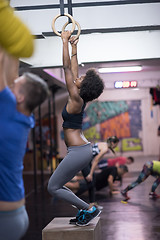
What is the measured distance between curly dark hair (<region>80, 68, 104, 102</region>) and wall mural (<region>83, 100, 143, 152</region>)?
1102cm

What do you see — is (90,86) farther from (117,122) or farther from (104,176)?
(117,122)

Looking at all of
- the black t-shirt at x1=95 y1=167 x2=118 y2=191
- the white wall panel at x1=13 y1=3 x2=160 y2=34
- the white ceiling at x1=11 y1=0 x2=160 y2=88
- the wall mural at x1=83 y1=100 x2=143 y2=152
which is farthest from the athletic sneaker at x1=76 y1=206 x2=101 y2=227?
the wall mural at x1=83 y1=100 x2=143 y2=152

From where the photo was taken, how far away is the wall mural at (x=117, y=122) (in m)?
14.6

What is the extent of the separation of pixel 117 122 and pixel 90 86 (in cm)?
1201

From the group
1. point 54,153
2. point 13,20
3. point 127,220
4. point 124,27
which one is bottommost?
point 127,220

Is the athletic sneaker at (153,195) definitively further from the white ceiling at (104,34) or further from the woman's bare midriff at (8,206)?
the woman's bare midriff at (8,206)

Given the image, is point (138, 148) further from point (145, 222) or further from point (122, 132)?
point (145, 222)

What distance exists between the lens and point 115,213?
5.75 meters

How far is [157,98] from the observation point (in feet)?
35.7

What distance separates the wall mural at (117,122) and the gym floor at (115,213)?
629 centimetres

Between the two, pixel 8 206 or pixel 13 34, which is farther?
pixel 8 206

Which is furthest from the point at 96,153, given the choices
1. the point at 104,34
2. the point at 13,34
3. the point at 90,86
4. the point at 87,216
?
the point at 13,34

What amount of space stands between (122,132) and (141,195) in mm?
7685

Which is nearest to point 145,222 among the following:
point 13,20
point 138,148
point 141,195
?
point 141,195
